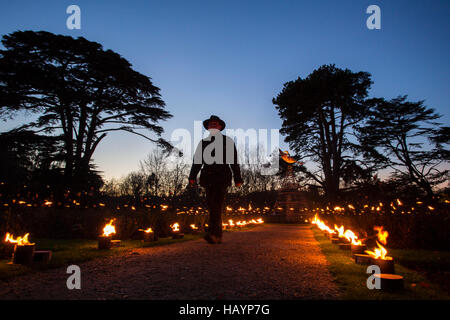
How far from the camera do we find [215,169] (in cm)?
609

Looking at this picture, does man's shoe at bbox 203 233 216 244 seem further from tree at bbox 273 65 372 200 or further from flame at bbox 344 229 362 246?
tree at bbox 273 65 372 200

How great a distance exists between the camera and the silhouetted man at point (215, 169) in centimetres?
605

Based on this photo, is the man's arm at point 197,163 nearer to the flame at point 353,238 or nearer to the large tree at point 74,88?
the flame at point 353,238

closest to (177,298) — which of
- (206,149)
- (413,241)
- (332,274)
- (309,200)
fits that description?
(332,274)

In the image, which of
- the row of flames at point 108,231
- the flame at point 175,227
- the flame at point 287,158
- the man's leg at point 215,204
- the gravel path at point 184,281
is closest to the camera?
the gravel path at point 184,281

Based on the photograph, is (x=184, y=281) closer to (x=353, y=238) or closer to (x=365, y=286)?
(x=365, y=286)

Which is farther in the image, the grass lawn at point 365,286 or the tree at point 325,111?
the tree at point 325,111

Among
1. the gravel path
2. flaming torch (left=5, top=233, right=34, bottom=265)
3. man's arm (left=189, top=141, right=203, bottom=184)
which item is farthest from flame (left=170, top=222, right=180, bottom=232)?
flaming torch (left=5, top=233, right=34, bottom=265)

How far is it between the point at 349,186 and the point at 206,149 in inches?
765

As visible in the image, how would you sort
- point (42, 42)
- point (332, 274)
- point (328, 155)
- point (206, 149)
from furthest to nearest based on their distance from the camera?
point (328, 155), point (42, 42), point (206, 149), point (332, 274)

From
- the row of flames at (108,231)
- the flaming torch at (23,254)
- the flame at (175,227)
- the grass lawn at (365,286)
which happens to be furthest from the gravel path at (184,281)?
the flame at (175,227)

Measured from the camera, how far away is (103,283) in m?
3.05

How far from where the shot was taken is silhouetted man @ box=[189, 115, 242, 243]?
6.05 m
